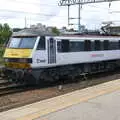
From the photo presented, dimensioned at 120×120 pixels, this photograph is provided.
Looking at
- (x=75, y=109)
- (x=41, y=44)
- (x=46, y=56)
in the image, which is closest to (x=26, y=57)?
(x=41, y=44)

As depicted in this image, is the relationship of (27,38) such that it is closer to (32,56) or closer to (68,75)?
(32,56)

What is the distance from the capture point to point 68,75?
73.3ft

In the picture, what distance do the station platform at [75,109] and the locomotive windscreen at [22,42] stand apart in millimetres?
6259

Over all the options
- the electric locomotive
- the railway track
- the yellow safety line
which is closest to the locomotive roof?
the electric locomotive

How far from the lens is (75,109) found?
10.9m

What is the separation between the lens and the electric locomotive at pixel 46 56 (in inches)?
755

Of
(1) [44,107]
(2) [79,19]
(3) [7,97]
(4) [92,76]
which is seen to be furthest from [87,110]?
(2) [79,19]

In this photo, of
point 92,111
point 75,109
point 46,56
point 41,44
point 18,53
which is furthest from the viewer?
point 46,56

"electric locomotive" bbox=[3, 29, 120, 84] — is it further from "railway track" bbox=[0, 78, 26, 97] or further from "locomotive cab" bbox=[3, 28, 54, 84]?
"railway track" bbox=[0, 78, 26, 97]

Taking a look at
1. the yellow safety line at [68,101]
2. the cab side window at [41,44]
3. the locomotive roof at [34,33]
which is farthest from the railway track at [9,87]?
the yellow safety line at [68,101]

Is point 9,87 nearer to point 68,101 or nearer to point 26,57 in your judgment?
point 26,57

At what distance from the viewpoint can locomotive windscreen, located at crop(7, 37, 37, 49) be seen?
19.5 meters

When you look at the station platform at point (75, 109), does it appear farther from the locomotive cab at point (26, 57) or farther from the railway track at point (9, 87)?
the locomotive cab at point (26, 57)

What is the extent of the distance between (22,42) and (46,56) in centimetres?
143
